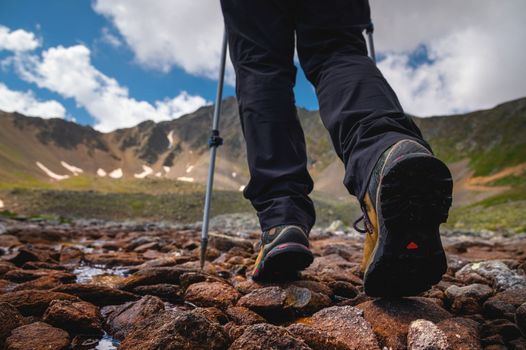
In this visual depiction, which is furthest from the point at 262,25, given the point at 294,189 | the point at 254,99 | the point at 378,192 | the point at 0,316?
the point at 0,316

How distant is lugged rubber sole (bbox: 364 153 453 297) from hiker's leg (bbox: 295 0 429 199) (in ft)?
0.50

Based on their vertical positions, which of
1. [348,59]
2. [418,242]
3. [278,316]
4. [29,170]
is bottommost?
[278,316]

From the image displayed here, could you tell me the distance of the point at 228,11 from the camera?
212 cm

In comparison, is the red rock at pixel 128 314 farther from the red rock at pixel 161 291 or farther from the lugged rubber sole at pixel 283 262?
the lugged rubber sole at pixel 283 262

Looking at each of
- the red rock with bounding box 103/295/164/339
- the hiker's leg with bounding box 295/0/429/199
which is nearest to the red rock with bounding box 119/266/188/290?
the red rock with bounding box 103/295/164/339

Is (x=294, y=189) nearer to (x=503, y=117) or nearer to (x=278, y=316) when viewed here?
(x=278, y=316)

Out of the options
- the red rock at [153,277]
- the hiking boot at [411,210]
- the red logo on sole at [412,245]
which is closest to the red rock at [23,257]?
the red rock at [153,277]

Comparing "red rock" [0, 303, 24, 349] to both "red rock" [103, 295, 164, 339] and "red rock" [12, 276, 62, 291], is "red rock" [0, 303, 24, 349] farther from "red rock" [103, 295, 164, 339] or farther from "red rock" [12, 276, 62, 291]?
"red rock" [12, 276, 62, 291]

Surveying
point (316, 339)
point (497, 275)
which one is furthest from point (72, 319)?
point (497, 275)

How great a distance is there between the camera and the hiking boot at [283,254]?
166 cm

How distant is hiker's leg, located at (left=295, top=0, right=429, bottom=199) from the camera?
1417mm

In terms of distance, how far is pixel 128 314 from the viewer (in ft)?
4.47

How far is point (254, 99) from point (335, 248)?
2.30 metres

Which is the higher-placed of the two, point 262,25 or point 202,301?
point 262,25
